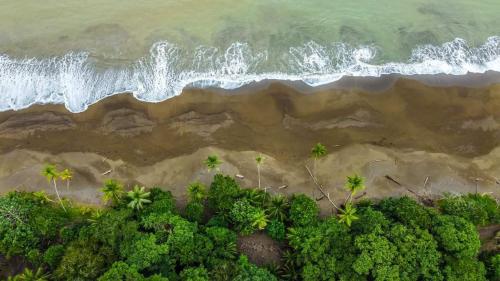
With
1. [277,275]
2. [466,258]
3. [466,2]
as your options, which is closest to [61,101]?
[277,275]

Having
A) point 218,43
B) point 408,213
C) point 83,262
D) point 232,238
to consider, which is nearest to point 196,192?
point 232,238

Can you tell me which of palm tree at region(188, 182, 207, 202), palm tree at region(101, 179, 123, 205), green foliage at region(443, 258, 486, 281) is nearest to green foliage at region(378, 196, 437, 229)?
green foliage at region(443, 258, 486, 281)

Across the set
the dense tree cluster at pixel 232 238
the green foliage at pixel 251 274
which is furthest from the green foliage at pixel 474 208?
the green foliage at pixel 251 274

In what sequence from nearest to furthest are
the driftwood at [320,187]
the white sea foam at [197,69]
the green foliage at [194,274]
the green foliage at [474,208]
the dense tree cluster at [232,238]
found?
the green foliage at [194,274]
the dense tree cluster at [232,238]
the green foliage at [474,208]
the driftwood at [320,187]
the white sea foam at [197,69]

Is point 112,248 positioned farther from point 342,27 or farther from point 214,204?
point 342,27

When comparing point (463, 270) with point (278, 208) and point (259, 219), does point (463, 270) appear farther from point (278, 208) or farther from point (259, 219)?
point (259, 219)

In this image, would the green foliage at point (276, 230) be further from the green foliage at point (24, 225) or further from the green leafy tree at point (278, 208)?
the green foliage at point (24, 225)

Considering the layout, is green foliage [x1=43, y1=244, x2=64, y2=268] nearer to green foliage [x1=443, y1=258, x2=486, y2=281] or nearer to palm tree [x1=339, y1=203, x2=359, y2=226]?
palm tree [x1=339, y1=203, x2=359, y2=226]
